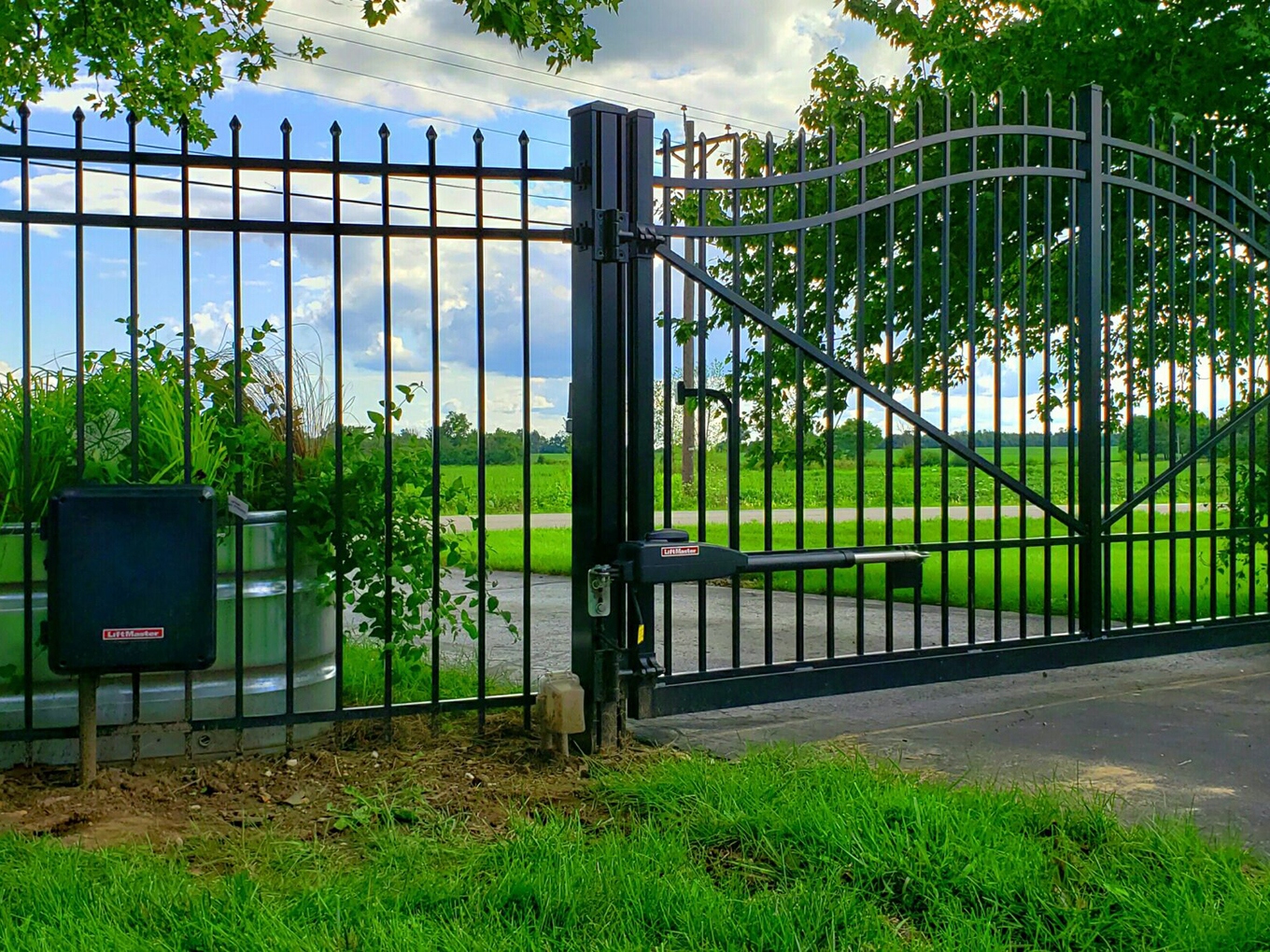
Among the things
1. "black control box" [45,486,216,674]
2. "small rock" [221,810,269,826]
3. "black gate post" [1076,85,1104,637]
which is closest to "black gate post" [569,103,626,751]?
"small rock" [221,810,269,826]

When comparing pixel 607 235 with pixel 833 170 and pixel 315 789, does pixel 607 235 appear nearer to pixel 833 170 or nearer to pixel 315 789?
pixel 833 170

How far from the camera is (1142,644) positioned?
244 inches

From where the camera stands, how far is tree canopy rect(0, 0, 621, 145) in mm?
7215

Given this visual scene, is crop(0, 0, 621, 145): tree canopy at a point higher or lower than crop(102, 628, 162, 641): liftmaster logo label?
higher

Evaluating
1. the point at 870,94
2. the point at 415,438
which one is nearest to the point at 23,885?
the point at 415,438

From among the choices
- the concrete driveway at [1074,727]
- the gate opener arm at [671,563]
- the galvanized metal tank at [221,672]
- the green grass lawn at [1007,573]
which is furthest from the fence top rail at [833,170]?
the concrete driveway at [1074,727]

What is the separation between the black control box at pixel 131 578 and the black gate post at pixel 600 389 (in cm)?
143

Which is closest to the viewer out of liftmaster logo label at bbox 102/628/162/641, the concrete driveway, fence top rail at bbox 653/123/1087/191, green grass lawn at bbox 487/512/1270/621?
liftmaster logo label at bbox 102/628/162/641

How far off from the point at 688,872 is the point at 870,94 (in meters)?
10.0

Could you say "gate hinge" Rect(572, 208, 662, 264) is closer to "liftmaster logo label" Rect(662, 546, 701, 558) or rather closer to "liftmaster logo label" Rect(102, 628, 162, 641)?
"liftmaster logo label" Rect(662, 546, 701, 558)

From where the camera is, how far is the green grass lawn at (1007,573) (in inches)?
268

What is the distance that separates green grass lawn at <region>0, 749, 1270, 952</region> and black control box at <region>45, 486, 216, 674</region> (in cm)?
66

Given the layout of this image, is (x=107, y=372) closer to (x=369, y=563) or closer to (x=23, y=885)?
(x=369, y=563)

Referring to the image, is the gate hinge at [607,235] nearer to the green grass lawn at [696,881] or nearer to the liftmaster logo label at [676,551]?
the liftmaster logo label at [676,551]
